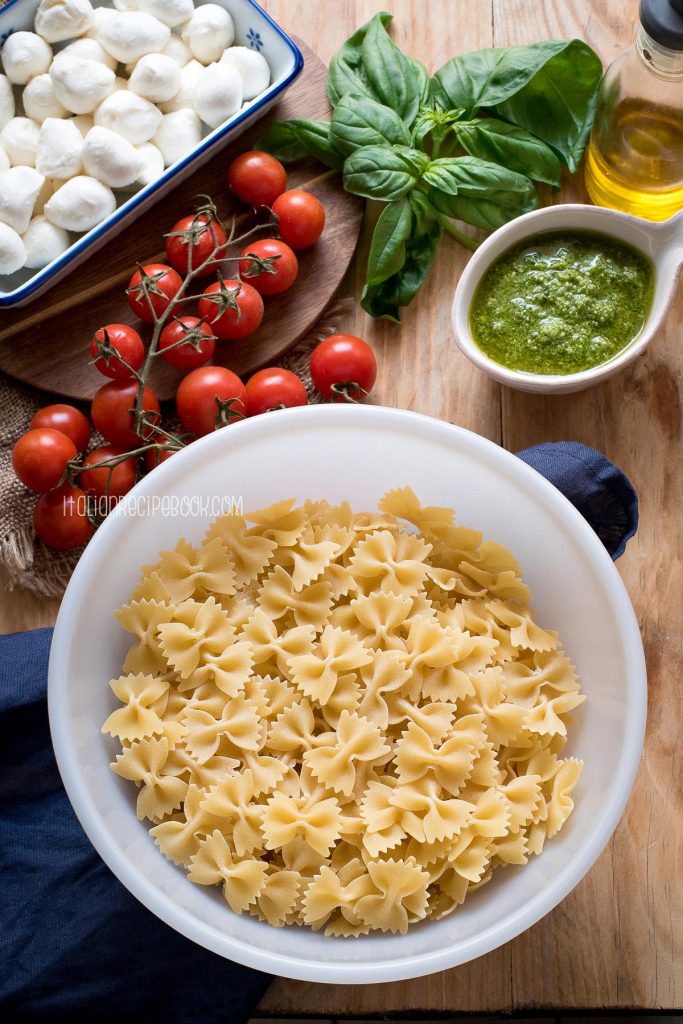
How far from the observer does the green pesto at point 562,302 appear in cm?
173

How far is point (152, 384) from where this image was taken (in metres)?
1.84

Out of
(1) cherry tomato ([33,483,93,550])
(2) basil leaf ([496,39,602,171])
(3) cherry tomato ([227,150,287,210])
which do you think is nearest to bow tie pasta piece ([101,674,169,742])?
(1) cherry tomato ([33,483,93,550])

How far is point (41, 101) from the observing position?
177cm

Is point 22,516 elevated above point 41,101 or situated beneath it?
situated beneath

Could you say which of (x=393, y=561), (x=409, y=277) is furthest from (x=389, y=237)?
(x=393, y=561)

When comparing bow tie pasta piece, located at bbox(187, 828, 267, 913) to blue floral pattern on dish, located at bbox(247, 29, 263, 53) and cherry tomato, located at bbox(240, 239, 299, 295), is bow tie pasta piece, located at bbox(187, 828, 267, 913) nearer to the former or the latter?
cherry tomato, located at bbox(240, 239, 299, 295)

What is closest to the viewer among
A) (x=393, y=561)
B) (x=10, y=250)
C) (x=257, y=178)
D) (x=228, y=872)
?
(x=228, y=872)

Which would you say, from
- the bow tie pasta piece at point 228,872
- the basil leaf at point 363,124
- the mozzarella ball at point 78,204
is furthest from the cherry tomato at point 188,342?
the bow tie pasta piece at point 228,872

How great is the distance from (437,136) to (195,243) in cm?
51

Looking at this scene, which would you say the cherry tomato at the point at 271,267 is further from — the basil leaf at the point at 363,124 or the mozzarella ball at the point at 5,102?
the mozzarella ball at the point at 5,102

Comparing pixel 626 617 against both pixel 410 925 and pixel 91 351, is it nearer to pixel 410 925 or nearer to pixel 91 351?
pixel 410 925

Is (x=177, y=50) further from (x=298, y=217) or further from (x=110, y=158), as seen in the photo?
(x=298, y=217)

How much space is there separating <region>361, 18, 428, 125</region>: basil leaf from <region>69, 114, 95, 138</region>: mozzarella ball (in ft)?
1.76

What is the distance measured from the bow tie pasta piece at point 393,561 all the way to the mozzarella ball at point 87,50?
104 cm
